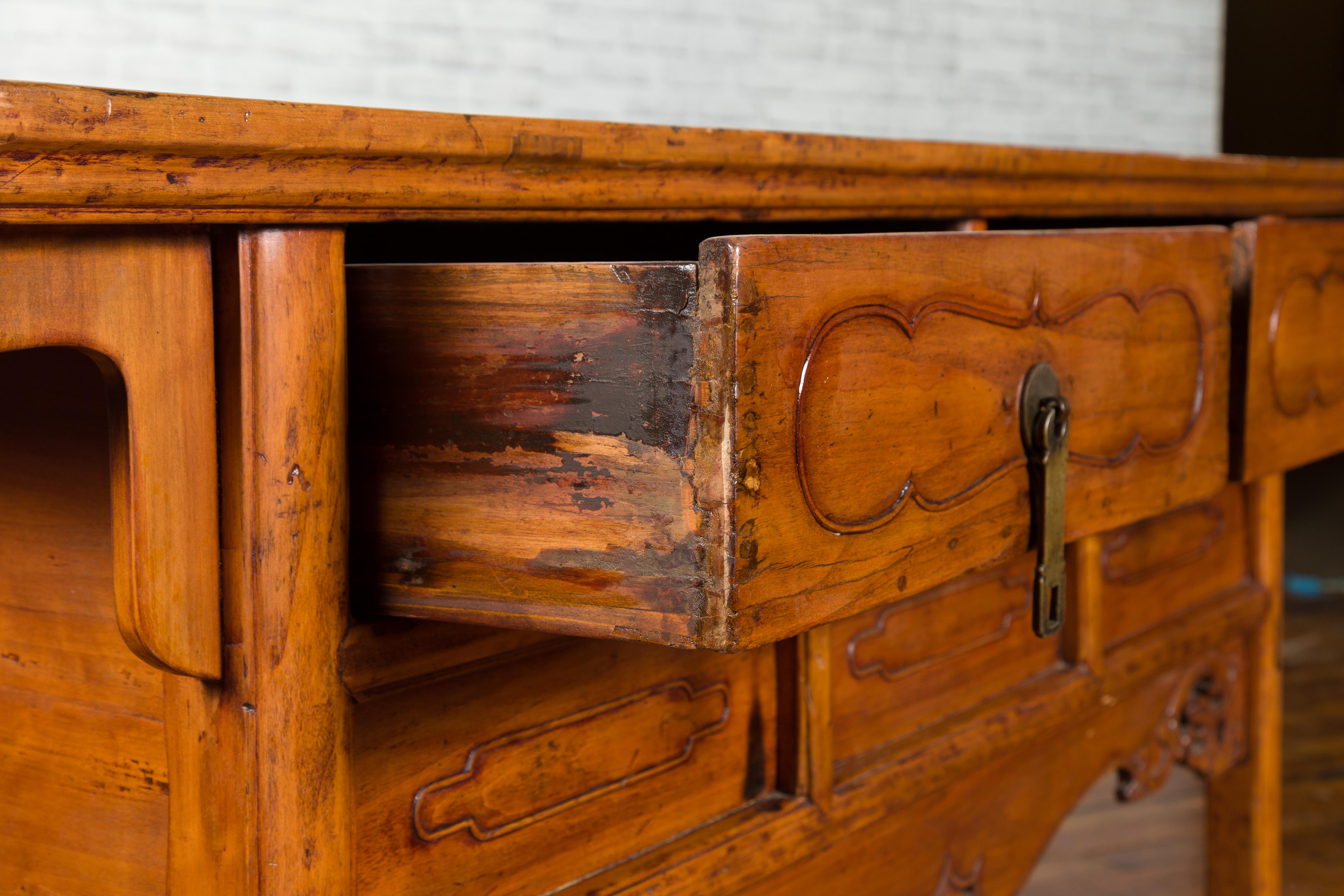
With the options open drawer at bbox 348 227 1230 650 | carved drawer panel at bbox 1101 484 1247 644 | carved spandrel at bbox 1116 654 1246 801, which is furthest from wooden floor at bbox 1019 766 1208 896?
open drawer at bbox 348 227 1230 650

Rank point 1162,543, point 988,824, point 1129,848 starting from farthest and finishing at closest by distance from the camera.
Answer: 1. point 1129,848
2. point 1162,543
3. point 988,824

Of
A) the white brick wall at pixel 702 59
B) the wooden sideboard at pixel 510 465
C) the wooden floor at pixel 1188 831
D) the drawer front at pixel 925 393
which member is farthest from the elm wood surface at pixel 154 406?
the wooden floor at pixel 1188 831

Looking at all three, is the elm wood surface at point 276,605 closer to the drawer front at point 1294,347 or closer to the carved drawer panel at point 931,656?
the carved drawer panel at point 931,656

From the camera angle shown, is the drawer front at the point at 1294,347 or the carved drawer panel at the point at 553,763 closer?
the carved drawer panel at the point at 553,763

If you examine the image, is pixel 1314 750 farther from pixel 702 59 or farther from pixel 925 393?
pixel 925 393

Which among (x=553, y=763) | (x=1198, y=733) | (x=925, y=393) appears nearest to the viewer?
(x=925, y=393)

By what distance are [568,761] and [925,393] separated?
0.97 feet

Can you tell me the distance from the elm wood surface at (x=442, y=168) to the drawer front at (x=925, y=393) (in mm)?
124

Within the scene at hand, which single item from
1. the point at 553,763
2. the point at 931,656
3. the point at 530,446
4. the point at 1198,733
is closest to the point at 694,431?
the point at 530,446

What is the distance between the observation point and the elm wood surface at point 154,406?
19.0 inches

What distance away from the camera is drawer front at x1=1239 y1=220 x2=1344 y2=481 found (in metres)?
0.90

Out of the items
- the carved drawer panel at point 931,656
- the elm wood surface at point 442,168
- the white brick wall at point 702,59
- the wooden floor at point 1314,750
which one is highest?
the white brick wall at point 702,59

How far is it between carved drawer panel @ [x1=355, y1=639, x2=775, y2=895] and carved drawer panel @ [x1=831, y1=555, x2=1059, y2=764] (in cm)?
8

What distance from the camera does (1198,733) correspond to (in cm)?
135
